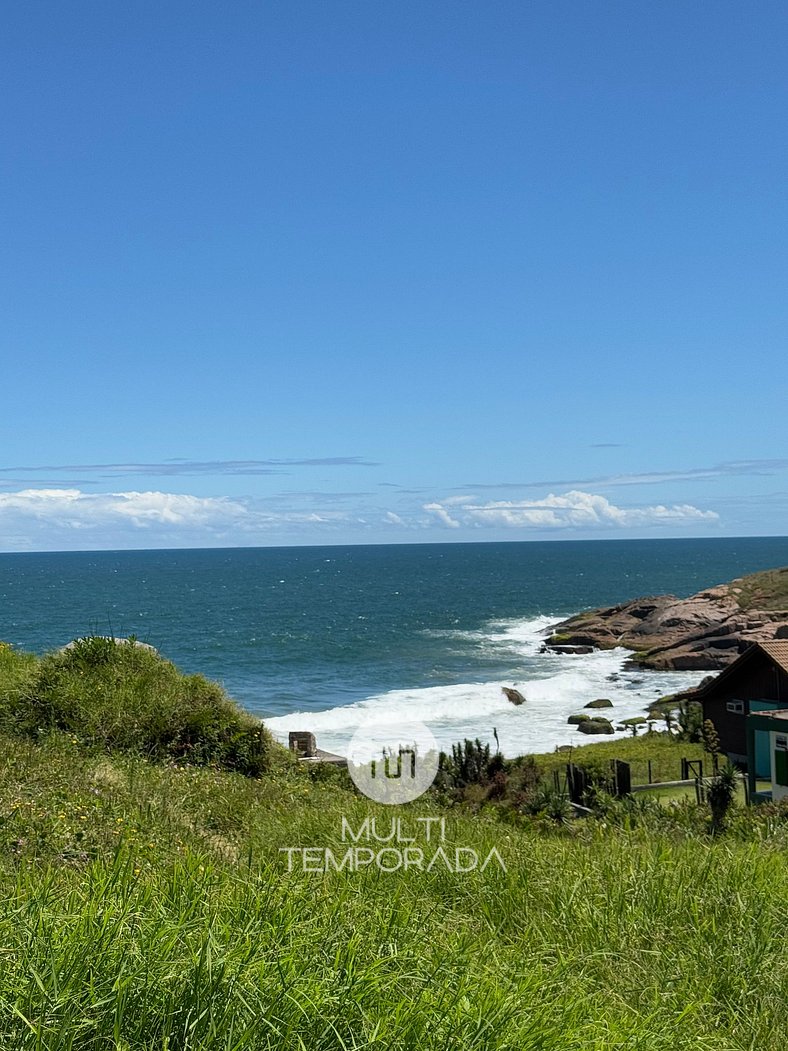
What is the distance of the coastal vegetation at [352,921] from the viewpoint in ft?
10.6

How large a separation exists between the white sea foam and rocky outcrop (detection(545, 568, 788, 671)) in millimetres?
2598

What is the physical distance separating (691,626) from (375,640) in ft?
76.9

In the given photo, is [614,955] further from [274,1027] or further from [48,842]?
[48,842]

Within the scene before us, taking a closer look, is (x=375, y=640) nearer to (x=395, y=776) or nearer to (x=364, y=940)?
(x=395, y=776)

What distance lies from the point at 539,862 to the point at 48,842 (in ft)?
11.5

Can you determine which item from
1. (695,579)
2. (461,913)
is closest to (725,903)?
(461,913)

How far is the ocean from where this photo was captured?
136 ft

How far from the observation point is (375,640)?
69.1 meters

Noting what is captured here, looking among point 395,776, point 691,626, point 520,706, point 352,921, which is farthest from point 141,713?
point 691,626

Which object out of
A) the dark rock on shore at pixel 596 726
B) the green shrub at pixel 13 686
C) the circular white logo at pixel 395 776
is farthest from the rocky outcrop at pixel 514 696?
the circular white logo at pixel 395 776

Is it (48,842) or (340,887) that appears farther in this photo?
(48,842)

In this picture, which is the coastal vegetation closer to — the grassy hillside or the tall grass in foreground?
the tall grass in foreground

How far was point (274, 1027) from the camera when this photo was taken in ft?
10.1

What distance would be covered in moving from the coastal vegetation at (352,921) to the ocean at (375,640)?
42.1ft
